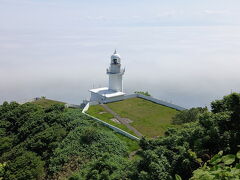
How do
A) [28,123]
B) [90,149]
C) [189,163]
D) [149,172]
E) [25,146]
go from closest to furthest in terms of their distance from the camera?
[189,163], [149,172], [90,149], [25,146], [28,123]

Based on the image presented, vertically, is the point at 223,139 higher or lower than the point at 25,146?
higher

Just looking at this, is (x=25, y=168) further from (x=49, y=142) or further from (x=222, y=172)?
(x=222, y=172)

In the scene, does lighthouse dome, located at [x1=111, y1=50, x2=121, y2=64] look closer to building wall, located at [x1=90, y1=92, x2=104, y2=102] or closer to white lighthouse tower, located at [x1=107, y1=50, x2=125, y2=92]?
white lighthouse tower, located at [x1=107, y1=50, x2=125, y2=92]

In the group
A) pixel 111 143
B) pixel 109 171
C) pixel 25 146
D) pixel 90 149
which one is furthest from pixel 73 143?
pixel 109 171

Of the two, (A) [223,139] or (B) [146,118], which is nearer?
(A) [223,139]

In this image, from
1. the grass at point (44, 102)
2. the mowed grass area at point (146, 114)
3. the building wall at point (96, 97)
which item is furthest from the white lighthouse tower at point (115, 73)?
the grass at point (44, 102)

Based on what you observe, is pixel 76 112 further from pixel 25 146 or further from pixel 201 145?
pixel 201 145
